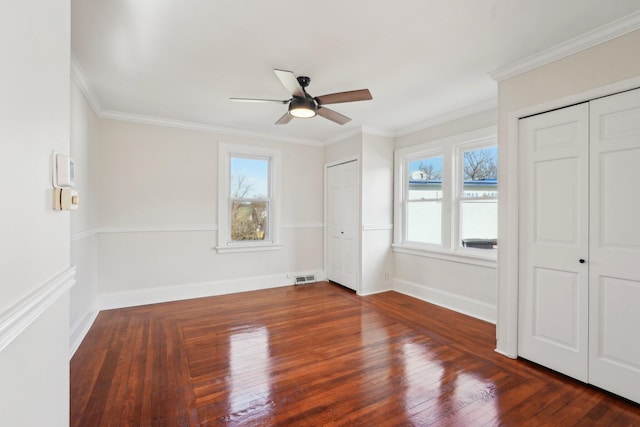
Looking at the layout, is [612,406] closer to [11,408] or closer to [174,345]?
[11,408]

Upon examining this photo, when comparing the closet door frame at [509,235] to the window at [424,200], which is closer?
the closet door frame at [509,235]

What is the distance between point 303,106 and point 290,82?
0.32 meters

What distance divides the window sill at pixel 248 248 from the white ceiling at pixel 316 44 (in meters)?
2.11

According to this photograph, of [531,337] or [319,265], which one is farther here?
[319,265]

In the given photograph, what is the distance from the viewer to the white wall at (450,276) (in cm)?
358

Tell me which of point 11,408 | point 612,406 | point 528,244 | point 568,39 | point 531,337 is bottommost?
point 612,406

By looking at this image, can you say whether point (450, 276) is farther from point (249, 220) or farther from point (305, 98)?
point (249, 220)

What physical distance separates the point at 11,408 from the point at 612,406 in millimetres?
3163

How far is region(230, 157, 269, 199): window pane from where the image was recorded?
4.84 m

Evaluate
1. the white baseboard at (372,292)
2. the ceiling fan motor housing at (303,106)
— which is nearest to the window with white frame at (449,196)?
the white baseboard at (372,292)

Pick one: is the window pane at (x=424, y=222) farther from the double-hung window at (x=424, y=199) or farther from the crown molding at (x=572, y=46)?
the crown molding at (x=572, y=46)

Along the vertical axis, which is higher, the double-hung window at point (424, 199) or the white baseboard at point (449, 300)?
the double-hung window at point (424, 199)

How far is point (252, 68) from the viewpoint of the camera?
2742 mm

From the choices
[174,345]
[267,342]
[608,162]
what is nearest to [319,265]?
[267,342]
